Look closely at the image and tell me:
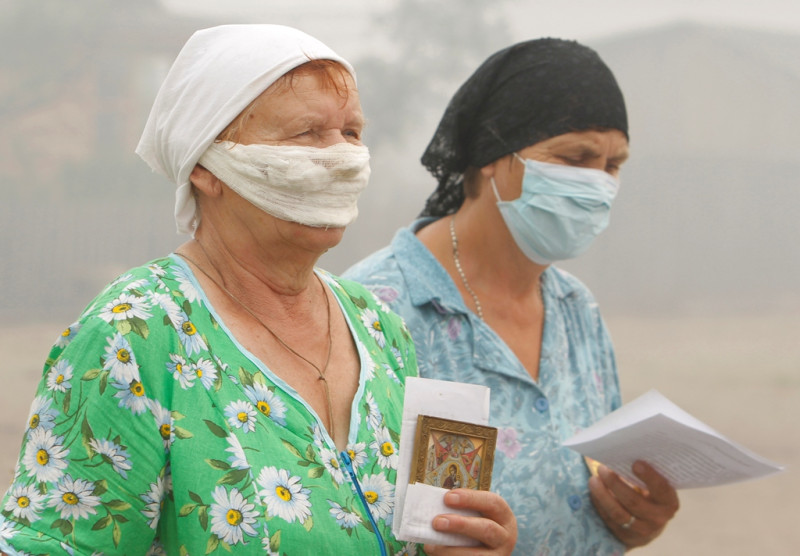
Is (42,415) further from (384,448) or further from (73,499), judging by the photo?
(384,448)

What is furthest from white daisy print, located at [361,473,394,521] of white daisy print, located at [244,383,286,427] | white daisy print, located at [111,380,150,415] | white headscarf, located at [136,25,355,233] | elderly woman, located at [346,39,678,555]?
elderly woman, located at [346,39,678,555]

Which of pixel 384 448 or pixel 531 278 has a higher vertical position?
pixel 531 278

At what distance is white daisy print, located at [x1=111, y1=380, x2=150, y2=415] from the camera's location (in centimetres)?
161

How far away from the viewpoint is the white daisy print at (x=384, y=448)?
1.90 meters

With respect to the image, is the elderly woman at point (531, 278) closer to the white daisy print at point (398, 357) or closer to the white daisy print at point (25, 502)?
the white daisy print at point (398, 357)

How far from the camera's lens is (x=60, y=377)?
1.60m

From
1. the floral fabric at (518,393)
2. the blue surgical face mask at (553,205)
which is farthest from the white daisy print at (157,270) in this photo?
the blue surgical face mask at (553,205)

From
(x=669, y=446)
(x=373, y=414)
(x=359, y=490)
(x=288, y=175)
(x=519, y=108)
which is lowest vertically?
(x=669, y=446)

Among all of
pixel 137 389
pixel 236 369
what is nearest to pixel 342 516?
pixel 236 369

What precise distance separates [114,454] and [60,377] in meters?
0.16

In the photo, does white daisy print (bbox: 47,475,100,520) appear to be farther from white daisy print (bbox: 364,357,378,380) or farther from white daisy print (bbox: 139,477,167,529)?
white daisy print (bbox: 364,357,378,380)

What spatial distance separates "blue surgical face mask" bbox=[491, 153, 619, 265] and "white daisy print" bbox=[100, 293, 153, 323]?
1502 millimetres

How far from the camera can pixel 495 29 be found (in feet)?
15.4

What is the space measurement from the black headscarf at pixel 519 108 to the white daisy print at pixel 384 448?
132 cm
